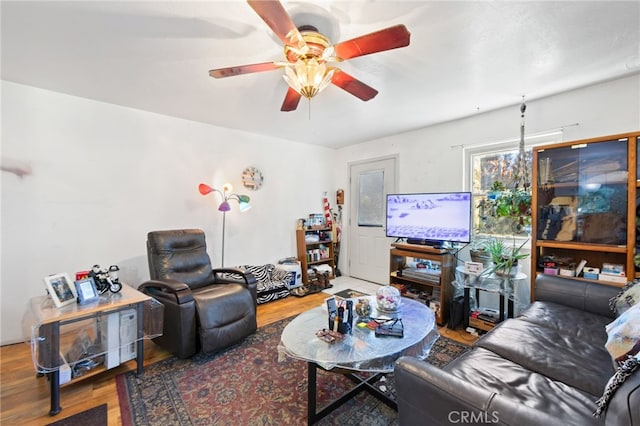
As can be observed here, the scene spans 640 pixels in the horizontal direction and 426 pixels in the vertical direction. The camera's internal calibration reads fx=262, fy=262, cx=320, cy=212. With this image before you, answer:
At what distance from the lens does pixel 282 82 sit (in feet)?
7.64

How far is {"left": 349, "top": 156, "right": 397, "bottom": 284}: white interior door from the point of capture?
4.15 m

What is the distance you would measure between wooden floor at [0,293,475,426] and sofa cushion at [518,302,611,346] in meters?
0.76

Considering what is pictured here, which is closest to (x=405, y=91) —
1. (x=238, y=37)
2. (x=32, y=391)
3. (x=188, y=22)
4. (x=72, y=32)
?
(x=238, y=37)

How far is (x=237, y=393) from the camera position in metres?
1.74

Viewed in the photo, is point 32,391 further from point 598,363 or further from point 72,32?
point 598,363

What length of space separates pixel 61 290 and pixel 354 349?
2.05m

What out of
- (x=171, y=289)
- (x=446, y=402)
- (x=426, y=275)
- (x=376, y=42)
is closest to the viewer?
(x=446, y=402)

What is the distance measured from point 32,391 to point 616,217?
4428mm

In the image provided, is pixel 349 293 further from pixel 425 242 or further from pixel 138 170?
pixel 138 170

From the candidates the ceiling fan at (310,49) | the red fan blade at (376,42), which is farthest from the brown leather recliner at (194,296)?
the red fan blade at (376,42)

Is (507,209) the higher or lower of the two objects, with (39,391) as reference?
higher

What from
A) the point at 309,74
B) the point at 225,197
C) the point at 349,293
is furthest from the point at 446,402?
the point at 225,197

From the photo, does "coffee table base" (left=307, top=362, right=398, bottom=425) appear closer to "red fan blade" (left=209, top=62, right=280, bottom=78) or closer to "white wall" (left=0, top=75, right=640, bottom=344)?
"red fan blade" (left=209, top=62, right=280, bottom=78)

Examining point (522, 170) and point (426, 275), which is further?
point (426, 275)
